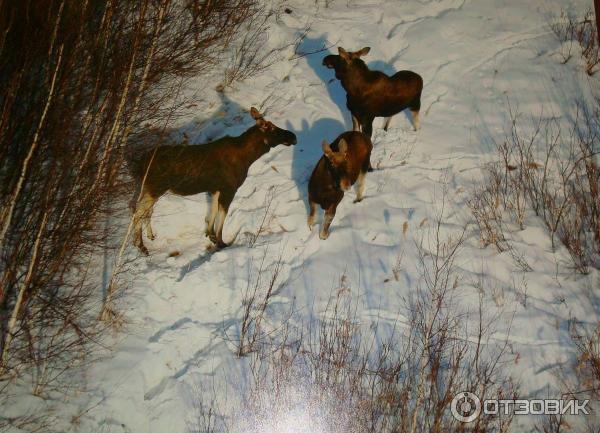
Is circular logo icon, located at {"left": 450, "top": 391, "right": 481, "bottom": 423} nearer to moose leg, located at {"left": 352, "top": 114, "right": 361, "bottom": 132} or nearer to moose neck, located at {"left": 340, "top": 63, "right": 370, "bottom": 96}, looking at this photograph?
moose leg, located at {"left": 352, "top": 114, "right": 361, "bottom": 132}

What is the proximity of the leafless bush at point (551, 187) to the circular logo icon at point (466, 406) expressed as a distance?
2375mm

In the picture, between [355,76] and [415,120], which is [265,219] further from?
[415,120]

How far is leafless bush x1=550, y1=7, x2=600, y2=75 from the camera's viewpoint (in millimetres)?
8477

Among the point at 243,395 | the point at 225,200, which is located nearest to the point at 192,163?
the point at 225,200

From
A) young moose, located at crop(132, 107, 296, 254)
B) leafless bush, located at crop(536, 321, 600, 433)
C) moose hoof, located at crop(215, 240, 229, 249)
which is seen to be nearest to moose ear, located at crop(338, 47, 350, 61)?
young moose, located at crop(132, 107, 296, 254)

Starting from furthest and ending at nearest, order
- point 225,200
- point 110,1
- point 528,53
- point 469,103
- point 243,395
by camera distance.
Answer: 1. point 528,53
2. point 469,103
3. point 225,200
4. point 110,1
5. point 243,395

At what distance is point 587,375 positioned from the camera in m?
4.78

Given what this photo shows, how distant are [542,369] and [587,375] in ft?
1.54

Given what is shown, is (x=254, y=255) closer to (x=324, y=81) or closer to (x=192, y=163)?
(x=192, y=163)

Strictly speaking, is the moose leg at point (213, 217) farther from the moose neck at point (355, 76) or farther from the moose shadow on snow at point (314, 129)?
the moose neck at point (355, 76)

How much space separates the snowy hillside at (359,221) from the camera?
5.02 metres

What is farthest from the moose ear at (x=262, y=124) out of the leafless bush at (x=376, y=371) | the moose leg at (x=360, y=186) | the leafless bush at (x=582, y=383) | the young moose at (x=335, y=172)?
the leafless bush at (x=582, y=383)

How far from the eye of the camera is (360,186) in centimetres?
681

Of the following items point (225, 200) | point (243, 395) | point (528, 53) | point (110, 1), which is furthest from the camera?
point (528, 53)
